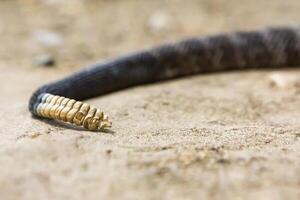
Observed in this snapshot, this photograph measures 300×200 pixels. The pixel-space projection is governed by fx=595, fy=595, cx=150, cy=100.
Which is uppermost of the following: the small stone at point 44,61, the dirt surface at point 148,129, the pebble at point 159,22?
the pebble at point 159,22

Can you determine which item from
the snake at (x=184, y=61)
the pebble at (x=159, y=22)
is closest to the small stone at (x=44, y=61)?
the snake at (x=184, y=61)

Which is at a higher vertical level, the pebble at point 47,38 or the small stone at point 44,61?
the pebble at point 47,38

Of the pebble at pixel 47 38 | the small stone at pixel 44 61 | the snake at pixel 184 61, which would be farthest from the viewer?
the pebble at pixel 47 38

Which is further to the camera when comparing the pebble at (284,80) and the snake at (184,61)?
the pebble at (284,80)

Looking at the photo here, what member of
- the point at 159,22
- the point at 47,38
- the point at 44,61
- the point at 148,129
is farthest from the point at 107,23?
the point at 148,129

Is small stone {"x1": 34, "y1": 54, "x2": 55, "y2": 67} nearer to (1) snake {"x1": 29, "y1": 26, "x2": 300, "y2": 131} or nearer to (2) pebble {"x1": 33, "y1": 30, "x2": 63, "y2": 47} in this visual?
(2) pebble {"x1": 33, "y1": 30, "x2": 63, "y2": 47}

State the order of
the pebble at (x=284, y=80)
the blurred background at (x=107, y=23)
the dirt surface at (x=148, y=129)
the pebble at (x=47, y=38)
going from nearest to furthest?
1. the dirt surface at (x=148, y=129)
2. the pebble at (x=284, y=80)
3. the blurred background at (x=107, y=23)
4. the pebble at (x=47, y=38)

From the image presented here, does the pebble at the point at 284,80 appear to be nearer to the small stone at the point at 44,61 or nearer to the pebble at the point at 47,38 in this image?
the small stone at the point at 44,61
